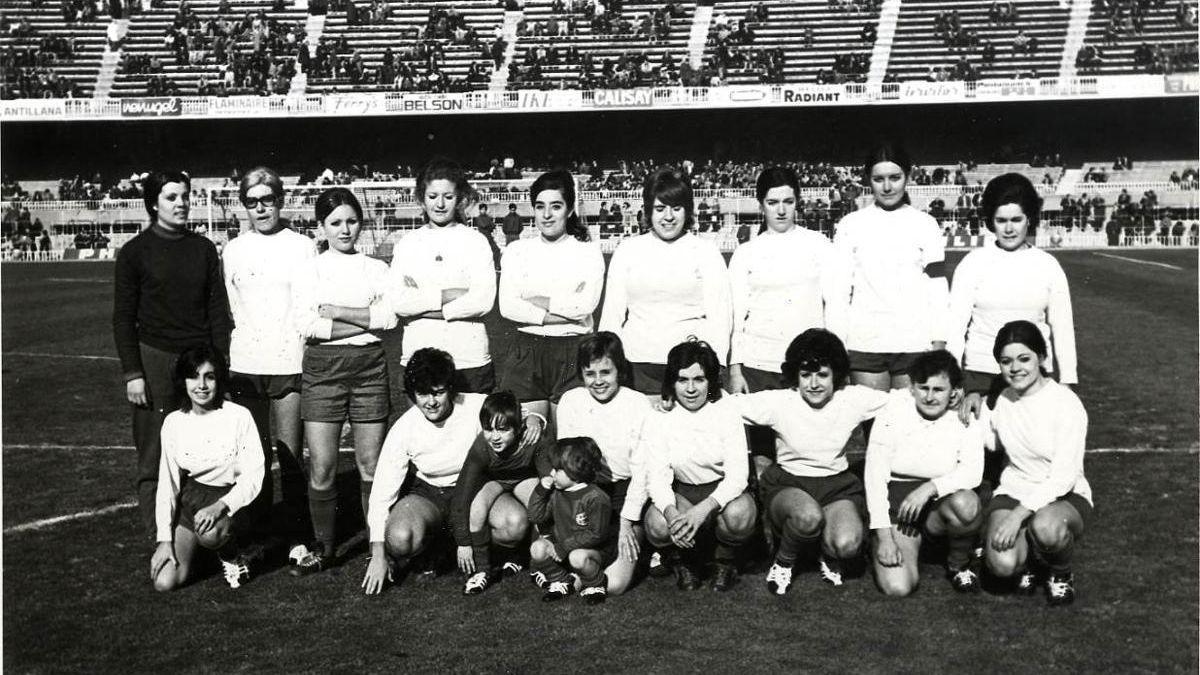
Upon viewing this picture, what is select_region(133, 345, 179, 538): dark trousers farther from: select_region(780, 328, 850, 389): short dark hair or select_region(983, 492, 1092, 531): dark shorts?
select_region(983, 492, 1092, 531): dark shorts

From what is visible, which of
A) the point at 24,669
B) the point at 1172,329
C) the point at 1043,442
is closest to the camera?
the point at 24,669

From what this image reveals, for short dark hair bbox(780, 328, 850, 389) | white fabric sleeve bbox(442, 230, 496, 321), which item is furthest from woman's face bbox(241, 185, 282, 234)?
short dark hair bbox(780, 328, 850, 389)

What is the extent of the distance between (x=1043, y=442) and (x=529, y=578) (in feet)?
7.64

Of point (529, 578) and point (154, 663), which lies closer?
point (154, 663)

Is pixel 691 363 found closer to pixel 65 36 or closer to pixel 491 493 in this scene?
pixel 491 493

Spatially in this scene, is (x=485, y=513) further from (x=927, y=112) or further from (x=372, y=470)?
(x=927, y=112)

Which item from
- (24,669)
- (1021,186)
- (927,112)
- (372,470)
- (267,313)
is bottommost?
(24,669)

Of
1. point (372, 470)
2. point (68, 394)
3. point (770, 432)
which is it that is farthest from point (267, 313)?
point (68, 394)

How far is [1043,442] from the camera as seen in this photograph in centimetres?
506

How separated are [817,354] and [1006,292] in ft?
3.19

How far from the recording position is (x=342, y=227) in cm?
533

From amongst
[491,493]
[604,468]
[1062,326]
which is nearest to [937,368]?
[1062,326]

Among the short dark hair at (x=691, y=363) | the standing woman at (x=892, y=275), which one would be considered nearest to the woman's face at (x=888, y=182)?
the standing woman at (x=892, y=275)

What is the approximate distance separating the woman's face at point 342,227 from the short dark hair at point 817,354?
2.04 meters
